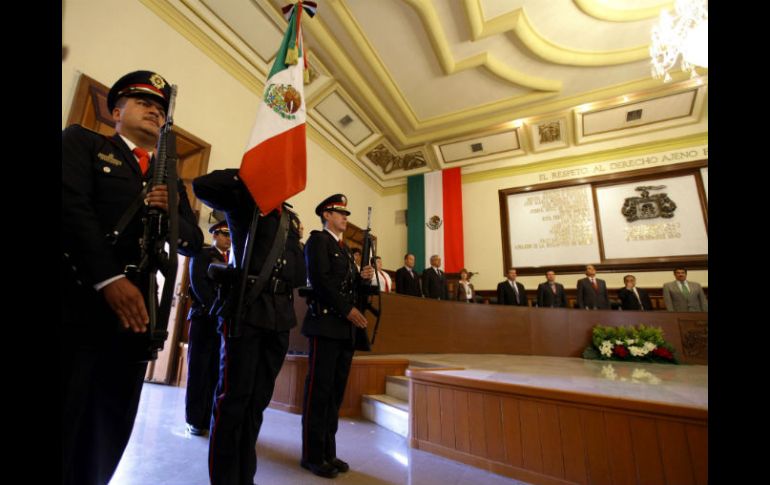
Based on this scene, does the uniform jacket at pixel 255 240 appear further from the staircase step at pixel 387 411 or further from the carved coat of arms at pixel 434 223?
the carved coat of arms at pixel 434 223

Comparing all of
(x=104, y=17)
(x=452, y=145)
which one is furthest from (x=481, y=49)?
(x=104, y=17)

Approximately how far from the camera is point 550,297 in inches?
255

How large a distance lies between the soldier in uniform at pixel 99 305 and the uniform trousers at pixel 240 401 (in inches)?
13.5

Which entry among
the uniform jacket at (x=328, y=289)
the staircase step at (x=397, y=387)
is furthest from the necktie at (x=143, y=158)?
the staircase step at (x=397, y=387)

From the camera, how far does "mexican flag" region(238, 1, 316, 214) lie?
1.57m

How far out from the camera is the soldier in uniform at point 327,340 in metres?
1.76

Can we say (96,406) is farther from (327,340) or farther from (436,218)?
(436,218)

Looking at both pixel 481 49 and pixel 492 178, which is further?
pixel 492 178

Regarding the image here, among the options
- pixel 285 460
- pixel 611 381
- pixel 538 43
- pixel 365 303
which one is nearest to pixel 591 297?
pixel 611 381

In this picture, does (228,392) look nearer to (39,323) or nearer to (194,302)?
(39,323)

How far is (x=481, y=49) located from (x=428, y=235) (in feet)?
14.0

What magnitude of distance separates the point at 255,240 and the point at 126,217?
55cm

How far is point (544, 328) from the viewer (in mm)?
5066

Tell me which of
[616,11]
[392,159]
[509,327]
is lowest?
[509,327]
